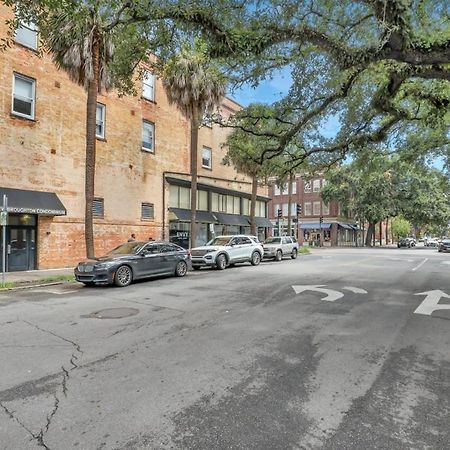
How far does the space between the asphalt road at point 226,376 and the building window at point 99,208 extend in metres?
11.5

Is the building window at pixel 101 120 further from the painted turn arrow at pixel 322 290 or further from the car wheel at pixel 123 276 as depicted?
the painted turn arrow at pixel 322 290

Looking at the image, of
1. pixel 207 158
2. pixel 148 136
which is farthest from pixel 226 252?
pixel 207 158

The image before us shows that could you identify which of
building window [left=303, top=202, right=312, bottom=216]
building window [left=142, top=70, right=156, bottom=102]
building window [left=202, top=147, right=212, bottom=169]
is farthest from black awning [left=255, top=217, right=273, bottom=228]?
building window [left=303, top=202, right=312, bottom=216]

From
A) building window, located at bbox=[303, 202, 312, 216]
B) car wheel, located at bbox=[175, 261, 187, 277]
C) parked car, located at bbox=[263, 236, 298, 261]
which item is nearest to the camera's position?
car wheel, located at bbox=[175, 261, 187, 277]

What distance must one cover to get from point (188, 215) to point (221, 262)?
8.09 meters

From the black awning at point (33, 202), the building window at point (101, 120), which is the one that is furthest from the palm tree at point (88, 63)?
the building window at point (101, 120)

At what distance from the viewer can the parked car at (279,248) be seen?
25.8 meters

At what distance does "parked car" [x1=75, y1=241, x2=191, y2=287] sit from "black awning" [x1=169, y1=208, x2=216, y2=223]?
32.1 feet

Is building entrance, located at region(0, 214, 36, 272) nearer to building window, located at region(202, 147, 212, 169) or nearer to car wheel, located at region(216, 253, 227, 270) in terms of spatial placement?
car wheel, located at region(216, 253, 227, 270)

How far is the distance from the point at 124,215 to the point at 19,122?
23.3 ft

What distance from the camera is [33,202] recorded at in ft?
56.0

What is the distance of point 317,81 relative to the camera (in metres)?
12.1

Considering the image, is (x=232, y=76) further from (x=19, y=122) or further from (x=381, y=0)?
(x=19, y=122)

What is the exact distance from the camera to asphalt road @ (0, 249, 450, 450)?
3354 millimetres
